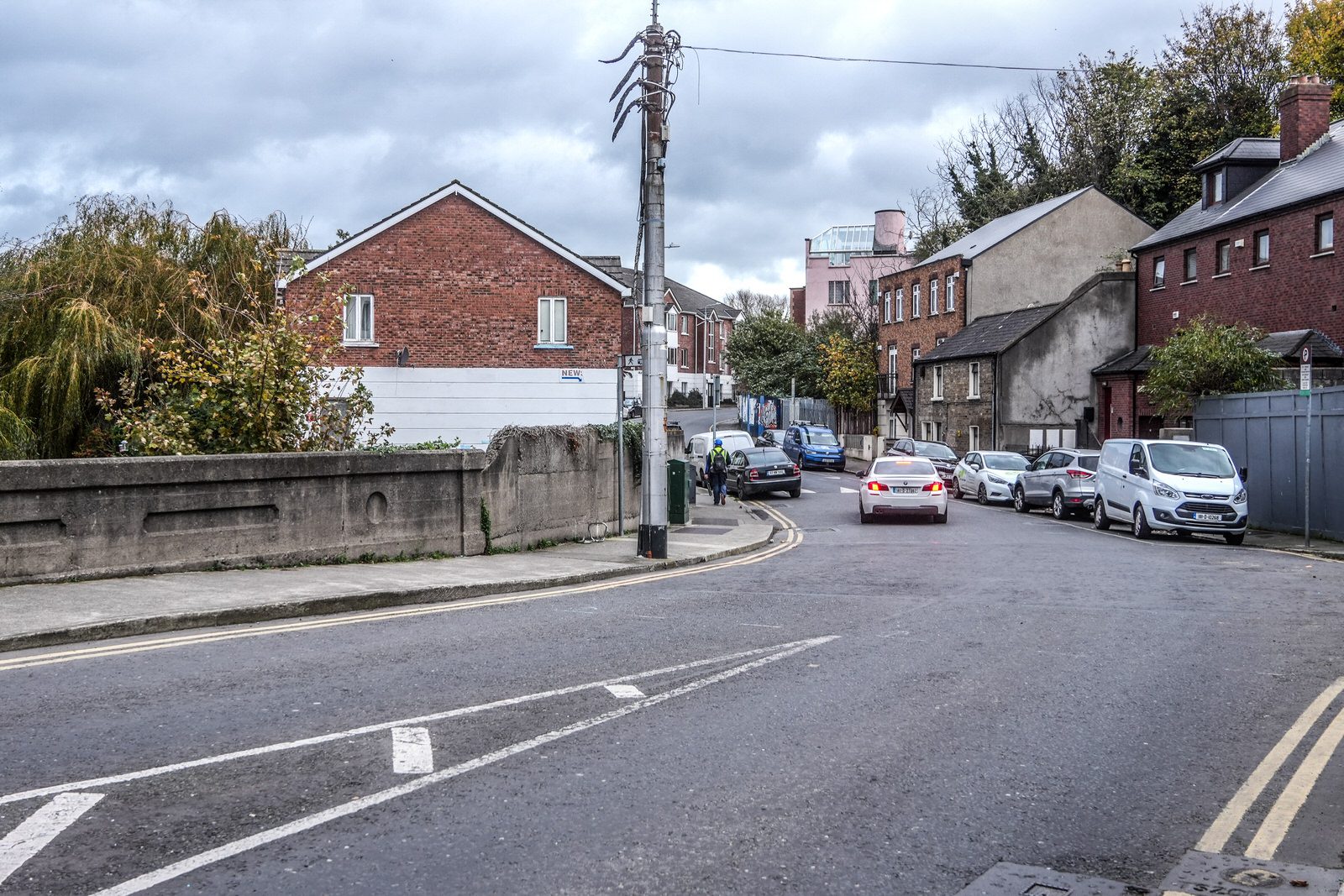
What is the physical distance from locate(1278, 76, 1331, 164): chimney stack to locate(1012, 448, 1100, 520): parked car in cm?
1388

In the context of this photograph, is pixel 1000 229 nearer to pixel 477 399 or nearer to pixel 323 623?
pixel 477 399

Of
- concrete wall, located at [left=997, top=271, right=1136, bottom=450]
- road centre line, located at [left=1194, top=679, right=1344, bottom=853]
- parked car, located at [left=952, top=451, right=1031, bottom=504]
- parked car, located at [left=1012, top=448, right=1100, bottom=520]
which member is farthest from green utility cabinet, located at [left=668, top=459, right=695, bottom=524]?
concrete wall, located at [left=997, top=271, right=1136, bottom=450]

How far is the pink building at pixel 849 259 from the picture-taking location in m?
84.2

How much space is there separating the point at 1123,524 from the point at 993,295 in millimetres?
24226

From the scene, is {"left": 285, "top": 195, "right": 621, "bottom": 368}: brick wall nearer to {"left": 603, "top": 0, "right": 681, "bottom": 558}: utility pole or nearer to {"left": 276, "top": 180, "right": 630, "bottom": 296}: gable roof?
{"left": 276, "top": 180, "right": 630, "bottom": 296}: gable roof

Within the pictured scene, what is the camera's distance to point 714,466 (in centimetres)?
3036

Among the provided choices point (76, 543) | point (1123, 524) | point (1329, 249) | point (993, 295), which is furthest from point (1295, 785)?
point (993, 295)

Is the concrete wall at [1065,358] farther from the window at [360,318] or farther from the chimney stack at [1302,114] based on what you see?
the window at [360,318]

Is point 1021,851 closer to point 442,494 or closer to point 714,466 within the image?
point 442,494

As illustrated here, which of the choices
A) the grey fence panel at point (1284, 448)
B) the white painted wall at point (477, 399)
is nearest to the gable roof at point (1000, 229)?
the white painted wall at point (477, 399)

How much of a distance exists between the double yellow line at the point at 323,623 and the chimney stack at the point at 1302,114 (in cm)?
2682

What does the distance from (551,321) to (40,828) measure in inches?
1206

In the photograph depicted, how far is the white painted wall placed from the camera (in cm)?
3447

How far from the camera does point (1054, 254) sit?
48.5 metres
